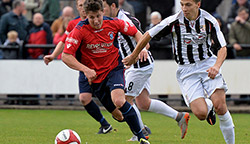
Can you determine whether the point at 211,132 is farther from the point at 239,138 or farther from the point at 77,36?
the point at 77,36

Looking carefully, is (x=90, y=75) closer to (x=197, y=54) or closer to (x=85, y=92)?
(x=197, y=54)

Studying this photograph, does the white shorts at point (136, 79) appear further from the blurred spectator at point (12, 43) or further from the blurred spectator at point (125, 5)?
the blurred spectator at point (12, 43)

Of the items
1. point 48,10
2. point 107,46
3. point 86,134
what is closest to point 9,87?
point 48,10

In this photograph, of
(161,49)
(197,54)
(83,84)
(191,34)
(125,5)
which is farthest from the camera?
(161,49)

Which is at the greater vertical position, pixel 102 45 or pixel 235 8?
pixel 102 45

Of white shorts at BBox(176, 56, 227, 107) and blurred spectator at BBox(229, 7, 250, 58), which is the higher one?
white shorts at BBox(176, 56, 227, 107)

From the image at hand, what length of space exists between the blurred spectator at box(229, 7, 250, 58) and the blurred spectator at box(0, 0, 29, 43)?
17.7 ft

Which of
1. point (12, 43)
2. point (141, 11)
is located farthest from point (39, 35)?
point (141, 11)

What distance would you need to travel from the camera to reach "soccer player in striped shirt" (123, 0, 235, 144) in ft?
23.1

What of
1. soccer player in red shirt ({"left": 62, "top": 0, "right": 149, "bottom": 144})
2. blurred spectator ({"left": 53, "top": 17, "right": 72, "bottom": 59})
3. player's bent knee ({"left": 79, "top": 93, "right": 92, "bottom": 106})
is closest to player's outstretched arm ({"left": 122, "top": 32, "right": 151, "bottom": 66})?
soccer player in red shirt ({"left": 62, "top": 0, "right": 149, "bottom": 144})

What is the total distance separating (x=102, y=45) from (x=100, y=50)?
0.26ft

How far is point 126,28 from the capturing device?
7902mm

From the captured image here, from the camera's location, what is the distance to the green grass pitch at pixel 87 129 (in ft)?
27.1

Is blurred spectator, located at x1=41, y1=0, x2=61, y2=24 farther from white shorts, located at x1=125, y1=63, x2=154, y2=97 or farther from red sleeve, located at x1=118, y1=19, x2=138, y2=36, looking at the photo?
red sleeve, located at x1=118, y1=19, x2=138, y2=36
